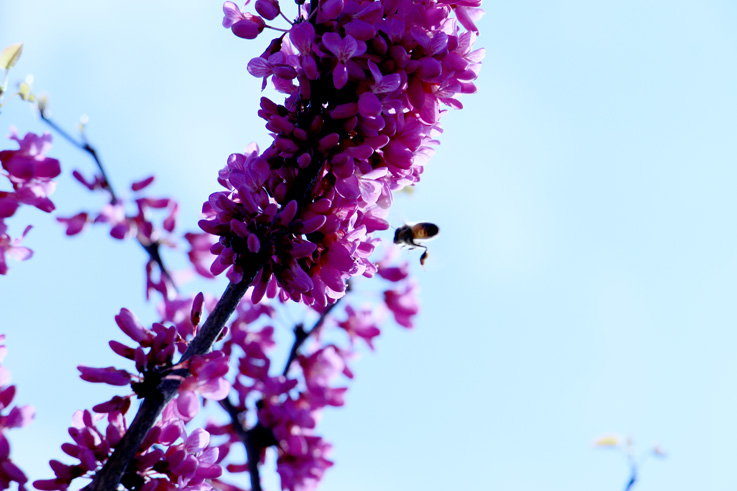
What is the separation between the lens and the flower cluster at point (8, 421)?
211cm

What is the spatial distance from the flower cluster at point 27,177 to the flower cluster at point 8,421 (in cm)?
41

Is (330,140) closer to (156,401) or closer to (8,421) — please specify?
(156,401)

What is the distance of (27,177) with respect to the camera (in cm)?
256

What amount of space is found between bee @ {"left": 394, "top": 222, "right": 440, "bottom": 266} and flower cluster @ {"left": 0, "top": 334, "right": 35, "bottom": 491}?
218 centimetres

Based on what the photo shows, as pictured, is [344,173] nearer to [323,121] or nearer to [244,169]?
[323,121]

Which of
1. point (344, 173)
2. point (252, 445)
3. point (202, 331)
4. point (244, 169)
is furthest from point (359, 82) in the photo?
point (252, 445)

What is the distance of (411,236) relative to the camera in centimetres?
416

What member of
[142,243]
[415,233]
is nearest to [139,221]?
[142,243]

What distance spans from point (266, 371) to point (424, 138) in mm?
2894

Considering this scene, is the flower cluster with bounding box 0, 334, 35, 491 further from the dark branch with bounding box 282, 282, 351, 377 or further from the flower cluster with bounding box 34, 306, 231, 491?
the dark branch with bounding box 282, 282, 351, 377

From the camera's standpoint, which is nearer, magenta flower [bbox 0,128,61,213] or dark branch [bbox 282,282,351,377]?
magenta flower [bbox 0,128,61,213]

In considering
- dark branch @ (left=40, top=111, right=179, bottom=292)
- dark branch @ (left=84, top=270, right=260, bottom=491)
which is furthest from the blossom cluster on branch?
dark branch @ (left=40, top=111, right=179, bottom=292)

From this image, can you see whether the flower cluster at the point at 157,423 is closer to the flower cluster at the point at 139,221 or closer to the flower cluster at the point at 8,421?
Answer: the flower cluster at the point at 8,421

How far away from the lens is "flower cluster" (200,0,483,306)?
221cm
